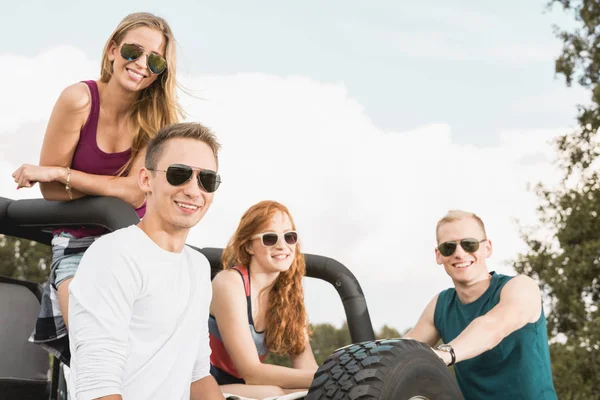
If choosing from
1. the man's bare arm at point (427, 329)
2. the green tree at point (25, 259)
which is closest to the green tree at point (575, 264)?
the man's bare arm at point (427, 329)

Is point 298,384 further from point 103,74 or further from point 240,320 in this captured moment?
point 103,74

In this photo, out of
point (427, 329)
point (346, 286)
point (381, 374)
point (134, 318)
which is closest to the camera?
point (134, 318)

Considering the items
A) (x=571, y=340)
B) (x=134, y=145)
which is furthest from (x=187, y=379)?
(x=571, y=340)

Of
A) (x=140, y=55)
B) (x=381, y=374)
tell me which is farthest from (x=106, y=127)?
(x=381, y=374)

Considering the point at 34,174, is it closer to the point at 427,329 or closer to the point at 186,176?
the point at 186,176

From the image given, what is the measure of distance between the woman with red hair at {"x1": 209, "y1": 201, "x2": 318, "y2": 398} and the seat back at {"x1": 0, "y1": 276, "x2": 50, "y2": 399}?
2.61 ft

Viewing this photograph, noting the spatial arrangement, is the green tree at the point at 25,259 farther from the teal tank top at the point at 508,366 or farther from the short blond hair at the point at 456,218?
the teal tank top at the point at 508,366

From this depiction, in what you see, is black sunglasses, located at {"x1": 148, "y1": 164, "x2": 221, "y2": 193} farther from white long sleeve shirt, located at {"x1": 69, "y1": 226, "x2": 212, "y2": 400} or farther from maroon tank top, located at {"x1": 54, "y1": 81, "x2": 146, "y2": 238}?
maroon tank top, located at {"x1": 54, "y1": 81, "x2": 146, "y2": 238}

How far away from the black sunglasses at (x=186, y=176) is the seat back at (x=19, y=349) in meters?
1.64

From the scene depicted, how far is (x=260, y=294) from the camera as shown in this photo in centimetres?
365

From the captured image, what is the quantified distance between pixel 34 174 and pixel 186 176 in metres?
0.90

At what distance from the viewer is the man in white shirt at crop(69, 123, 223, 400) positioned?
2.15m

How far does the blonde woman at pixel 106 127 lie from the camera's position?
9.89 ft

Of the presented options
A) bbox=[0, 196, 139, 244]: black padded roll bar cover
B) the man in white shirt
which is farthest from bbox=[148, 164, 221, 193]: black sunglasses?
Answer: bbox=[0, 196, 139, 244]: black padded roll bar cover
